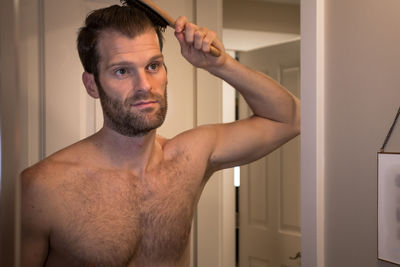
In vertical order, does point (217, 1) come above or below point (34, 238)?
above

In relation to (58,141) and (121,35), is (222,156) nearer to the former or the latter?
(121,35)

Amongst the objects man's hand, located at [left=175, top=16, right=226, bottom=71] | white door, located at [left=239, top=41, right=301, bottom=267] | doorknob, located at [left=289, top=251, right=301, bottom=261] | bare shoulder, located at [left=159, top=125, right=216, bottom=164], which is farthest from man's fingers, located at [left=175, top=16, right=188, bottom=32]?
doorknob, located at [left=289, top=251, right=301, bottom=261]

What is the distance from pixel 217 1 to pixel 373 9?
113cm

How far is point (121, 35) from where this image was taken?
1265 mm

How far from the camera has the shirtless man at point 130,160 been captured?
121 cm

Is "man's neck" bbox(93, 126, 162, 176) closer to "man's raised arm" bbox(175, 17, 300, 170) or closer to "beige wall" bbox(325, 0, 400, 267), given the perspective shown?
"man's raised arm" bbox(175, 17, 300, 170)

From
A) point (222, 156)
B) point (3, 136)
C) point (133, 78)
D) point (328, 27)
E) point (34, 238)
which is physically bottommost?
point (34, 238)

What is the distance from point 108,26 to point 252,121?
56cm

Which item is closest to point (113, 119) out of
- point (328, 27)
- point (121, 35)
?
point (121, 35)

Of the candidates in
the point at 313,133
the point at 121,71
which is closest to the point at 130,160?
the point at 121,71

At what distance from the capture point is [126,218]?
4.28ft

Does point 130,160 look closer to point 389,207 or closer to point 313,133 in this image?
point 313,133

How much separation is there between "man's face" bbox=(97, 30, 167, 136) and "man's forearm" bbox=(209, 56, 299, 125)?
0.21m

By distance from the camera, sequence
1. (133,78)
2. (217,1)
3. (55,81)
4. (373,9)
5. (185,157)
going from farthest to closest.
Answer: (217,1)
(55,81)
(185,157)
(133,78)
(373,9)
